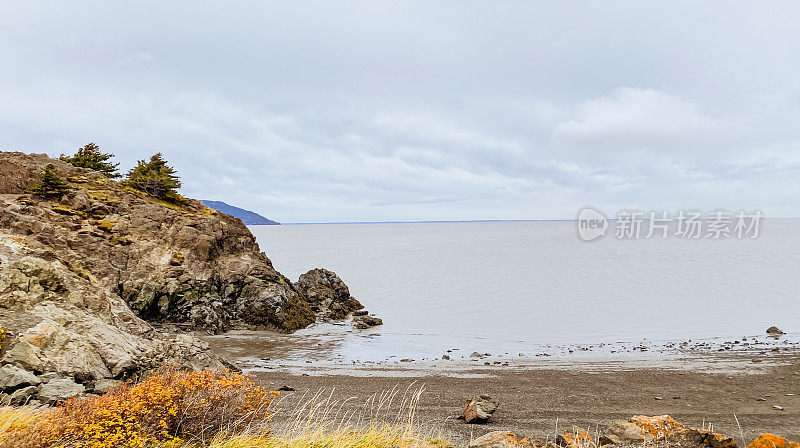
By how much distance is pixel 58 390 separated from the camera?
8547 mm

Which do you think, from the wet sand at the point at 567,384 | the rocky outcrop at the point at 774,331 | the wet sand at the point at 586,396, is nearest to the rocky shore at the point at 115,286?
the wet sand at the point at 567,384

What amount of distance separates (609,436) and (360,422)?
6.04 meters

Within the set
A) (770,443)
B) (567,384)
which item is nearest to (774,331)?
(567,384)

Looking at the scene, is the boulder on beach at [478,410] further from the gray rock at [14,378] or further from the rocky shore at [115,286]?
the gray rock at [14,378]

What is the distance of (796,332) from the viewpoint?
94.2 ft

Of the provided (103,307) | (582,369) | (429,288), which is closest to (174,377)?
(103,307)

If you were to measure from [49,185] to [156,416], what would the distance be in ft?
82.9

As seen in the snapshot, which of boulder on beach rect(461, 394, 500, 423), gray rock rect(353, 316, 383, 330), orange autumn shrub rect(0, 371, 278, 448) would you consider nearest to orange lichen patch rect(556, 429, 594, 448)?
boulder on beach rect(461, 394, 500, 423)

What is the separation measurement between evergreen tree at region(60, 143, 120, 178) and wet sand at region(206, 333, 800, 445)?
18.2m

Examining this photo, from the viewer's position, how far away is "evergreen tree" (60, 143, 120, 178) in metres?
32.7

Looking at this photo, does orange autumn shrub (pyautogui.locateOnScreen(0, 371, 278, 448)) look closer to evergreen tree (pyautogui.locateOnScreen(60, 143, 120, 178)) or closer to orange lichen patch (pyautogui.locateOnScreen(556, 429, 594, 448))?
orange lichen patch (pyautogui.locateOnScreen(556, 429, 594, 448))

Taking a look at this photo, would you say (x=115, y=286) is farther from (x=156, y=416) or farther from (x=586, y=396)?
(x=586, y=396)

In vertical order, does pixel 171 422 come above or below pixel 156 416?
below

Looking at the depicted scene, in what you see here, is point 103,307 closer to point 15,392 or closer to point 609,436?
point 15,392
